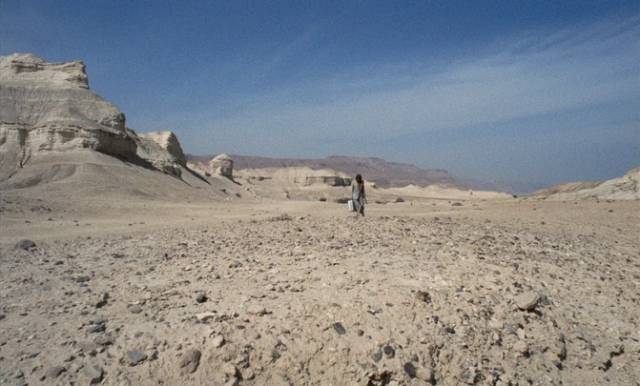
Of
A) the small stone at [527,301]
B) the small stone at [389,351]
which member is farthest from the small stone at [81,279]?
the small stone at [527,301]

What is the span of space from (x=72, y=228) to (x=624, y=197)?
22.2 m

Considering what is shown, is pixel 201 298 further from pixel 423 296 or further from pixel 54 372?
pixel 423 296

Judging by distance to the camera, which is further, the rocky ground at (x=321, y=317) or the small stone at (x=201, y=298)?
the small stone at (x=201, y=298)

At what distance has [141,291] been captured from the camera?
4340mm

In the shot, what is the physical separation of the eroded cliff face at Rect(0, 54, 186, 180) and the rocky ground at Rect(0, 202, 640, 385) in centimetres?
2371

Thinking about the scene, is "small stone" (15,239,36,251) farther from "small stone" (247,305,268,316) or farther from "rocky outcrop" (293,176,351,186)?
"rocky outcrop" (293,176,351,186)

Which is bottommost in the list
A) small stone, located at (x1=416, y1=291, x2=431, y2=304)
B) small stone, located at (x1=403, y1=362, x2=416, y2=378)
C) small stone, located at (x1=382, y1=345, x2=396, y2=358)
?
small stone, located at (x1=403, y1=362, x2=416, y2=378)

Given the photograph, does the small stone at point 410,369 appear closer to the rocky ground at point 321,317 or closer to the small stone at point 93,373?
the rocky ground at point 321,317

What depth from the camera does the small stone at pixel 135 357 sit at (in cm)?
308

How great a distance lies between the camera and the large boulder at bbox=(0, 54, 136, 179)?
25.6 m

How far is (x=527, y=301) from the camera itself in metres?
4.20

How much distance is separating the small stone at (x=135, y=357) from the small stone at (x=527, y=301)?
12.2ft

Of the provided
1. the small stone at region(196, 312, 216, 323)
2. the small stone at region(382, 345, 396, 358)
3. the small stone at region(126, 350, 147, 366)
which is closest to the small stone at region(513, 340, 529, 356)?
the small stone at region(382, 345, 396, 358)

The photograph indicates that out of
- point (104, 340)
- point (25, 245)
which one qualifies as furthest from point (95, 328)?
point (25, 245)
